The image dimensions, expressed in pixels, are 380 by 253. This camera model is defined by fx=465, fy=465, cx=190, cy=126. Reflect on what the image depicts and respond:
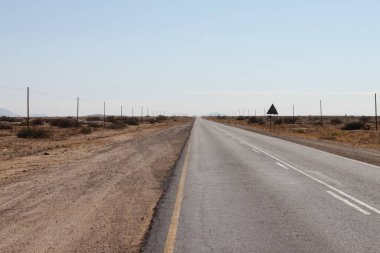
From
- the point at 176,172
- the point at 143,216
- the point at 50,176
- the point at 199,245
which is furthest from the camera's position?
the point at 176,172

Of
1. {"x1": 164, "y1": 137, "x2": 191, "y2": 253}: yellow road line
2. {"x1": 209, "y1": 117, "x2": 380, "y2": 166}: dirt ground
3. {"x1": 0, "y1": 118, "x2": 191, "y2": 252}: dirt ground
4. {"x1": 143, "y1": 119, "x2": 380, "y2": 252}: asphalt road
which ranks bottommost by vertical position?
{"x1": 0, "y1": 118, "x2": 191, "y2": 252}: dirt ground

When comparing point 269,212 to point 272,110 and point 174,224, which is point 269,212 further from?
point 272,110

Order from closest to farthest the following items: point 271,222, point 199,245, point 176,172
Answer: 1. point 199,245
2. point 271,222
3. point 176,172

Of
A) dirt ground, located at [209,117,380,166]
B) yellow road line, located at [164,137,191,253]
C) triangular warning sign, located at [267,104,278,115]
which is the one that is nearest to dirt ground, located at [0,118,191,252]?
yellow road line, located at [164,137,191,253]

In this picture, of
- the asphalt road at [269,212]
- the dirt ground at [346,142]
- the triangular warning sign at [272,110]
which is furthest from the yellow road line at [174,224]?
the triangular warning sign at [272,110]

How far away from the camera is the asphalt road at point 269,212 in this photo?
6293 millimetres

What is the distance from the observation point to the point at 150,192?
11070 mm

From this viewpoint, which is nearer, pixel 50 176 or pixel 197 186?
pixel 197 186

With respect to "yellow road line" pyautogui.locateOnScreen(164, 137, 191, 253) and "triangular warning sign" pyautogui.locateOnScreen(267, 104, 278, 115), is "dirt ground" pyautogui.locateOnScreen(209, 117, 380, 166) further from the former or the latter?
"yellow road line" pyautogui.locateOnScreen(164, 137, 191, 253)

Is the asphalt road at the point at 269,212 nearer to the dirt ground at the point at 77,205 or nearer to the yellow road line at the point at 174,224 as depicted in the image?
the yellow road line at the point at 174,224

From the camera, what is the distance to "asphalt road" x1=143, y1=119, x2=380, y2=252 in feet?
20.6

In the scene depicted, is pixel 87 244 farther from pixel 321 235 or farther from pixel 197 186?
pixel 197 186

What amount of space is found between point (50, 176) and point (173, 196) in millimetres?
5338

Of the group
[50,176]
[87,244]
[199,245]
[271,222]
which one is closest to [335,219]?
[271,222]
